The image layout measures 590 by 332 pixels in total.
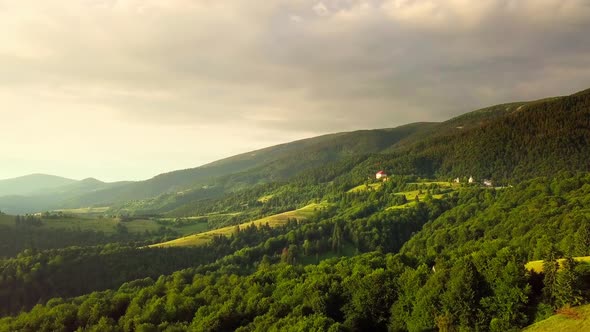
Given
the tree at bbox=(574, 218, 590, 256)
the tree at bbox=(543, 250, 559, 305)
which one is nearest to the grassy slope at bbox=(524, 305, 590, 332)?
the tree at bbox=(543, 250, 559, 305)

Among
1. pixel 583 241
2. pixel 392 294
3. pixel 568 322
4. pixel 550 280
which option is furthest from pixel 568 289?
pixel 583 241

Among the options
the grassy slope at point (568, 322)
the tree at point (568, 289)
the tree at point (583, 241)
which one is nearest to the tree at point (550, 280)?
the tree at point (568, 289)

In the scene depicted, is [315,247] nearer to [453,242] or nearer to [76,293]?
[453,242]

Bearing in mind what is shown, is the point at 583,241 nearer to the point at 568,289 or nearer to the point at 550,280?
the point at 550,280

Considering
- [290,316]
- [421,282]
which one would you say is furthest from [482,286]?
[290,316]

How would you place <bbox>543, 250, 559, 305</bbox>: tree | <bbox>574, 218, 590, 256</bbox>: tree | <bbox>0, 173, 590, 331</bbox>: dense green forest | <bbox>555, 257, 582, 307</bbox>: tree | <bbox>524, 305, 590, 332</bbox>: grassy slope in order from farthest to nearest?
<bbox>574, 218, 590, 256</bbox>: tree < <bbox>0, 173, 590, 331</bbox>: dense green forest < <bbox>543, 250, 559, 305</bbox>: tree < <bbox>555, 257, 582, 307</bbox>: tree < <bbox>524, 305, 590, 332</bbox>: grassy slope

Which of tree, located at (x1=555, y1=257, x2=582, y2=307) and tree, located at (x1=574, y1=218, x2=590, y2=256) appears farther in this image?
tree, located at (x1=574, y1=218, x2=590, y2=256)

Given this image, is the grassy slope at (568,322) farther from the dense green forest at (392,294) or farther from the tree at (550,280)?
the tree at (550,280)

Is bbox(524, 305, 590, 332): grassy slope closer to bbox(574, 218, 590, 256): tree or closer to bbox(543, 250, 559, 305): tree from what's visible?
bbox(543, 250, 559, 305): tree

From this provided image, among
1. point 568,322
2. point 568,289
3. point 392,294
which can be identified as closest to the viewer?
point 568,322

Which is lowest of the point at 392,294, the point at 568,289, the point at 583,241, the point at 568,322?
the point at 392,294
